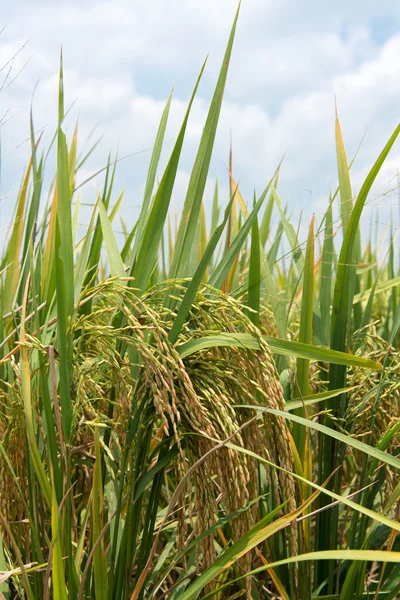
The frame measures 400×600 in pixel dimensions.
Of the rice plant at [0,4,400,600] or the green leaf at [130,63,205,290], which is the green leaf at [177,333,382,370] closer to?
the rice plant at [0,4,400,600]

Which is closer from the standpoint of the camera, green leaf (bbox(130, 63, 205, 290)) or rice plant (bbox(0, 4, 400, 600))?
rice plant (bbox(0, 4, 400, 600))

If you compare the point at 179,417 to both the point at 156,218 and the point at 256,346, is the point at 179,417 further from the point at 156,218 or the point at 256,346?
the point at 156,218

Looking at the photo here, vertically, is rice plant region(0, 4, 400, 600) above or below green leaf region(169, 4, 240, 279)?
below

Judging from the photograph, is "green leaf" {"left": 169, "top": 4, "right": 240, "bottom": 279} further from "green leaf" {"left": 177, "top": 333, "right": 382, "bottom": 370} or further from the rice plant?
"green leaf" {"left": 177, "top": 333, "right": 382, "bottom": 370}

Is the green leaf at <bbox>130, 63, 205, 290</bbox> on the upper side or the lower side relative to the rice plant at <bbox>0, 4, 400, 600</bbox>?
upper

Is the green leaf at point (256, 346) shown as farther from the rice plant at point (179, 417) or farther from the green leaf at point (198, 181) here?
the green leaf at point (198, 181)

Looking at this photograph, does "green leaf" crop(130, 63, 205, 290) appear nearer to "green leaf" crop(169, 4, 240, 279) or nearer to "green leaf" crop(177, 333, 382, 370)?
"green leaf" crop(169, 4, 240, 279)

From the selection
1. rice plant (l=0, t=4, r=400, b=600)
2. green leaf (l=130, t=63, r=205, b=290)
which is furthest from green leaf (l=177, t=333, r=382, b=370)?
green leaf (l=130, t=63, r=205, b=290)

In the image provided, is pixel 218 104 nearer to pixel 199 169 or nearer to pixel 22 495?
pixel 199 169

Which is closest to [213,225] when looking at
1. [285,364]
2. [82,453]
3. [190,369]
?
[285,364]

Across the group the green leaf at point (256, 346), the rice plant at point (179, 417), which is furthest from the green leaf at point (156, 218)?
the green leaf at point (256, 346)

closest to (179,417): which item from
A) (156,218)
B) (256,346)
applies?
(256,346)

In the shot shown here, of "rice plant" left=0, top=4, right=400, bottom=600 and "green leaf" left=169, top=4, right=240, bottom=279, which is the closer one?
"rice plant" left=0, top=4, right=400, bottom=600

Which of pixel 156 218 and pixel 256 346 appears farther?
pixel 156 218
